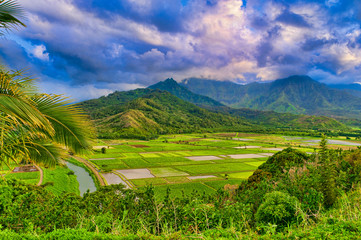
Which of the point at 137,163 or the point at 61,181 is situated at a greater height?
the point at 61,181

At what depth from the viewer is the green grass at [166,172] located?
50759 millimetres

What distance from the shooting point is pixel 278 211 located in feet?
35.9

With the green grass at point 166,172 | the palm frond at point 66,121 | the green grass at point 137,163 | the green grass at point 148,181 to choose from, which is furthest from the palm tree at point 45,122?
the green grass at point 137,163

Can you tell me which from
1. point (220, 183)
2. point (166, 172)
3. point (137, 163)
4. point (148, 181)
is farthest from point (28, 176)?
point (220, 183)

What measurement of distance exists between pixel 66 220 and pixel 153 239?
25.9 ft

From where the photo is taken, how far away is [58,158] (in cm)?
730

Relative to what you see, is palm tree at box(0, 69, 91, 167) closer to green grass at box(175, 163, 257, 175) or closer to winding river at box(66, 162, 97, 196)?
winding river at box(66, 162, 97, 196)

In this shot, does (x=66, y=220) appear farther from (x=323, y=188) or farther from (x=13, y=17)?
(x=323, y=188)

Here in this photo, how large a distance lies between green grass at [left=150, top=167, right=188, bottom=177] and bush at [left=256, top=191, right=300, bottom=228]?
40.2m

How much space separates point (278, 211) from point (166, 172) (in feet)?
145

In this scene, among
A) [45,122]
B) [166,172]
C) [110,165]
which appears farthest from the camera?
[110,165]

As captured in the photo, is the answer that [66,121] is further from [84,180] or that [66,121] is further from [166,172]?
[166,172]

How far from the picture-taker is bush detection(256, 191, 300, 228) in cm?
1088

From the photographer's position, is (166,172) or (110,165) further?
(110,165)
